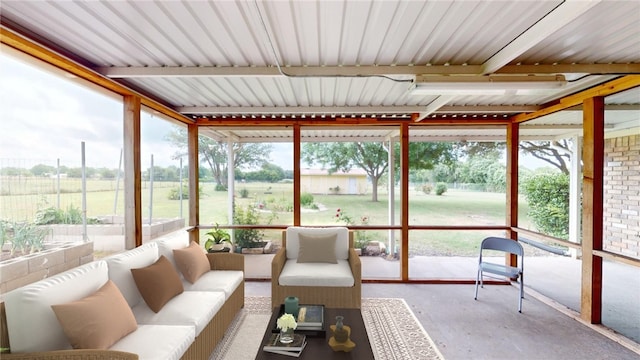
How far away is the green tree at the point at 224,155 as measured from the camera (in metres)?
4.77

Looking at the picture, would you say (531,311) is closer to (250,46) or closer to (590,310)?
(590,310)

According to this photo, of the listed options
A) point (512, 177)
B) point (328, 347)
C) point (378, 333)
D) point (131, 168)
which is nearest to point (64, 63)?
point (131, 168)

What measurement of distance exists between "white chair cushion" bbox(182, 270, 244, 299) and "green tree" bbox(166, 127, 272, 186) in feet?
6.50

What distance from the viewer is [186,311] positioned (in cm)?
227

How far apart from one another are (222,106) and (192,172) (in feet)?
4.44

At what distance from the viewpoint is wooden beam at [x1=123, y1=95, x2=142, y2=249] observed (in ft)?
10.2

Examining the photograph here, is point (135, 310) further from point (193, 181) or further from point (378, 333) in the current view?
point (193, 181)

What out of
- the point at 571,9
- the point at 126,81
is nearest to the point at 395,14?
the point at 571,9

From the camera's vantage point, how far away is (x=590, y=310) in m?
3.11

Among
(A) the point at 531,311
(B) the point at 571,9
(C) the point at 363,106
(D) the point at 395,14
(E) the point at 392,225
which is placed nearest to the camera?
(B) the point at 571,9

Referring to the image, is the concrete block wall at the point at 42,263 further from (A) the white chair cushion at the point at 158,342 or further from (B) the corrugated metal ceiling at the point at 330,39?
(B) the corrugated metal ceiling at the point at 330,39

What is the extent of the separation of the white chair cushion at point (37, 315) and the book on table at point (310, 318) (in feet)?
4.98

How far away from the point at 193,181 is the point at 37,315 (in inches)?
122

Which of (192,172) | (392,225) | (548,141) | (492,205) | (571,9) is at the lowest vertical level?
(392,225)
